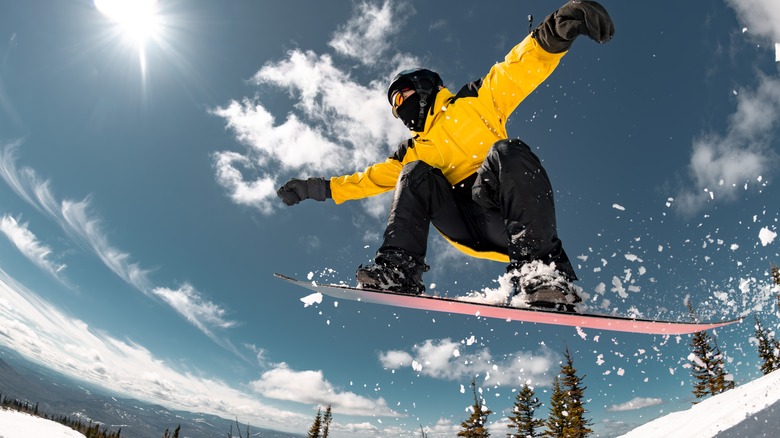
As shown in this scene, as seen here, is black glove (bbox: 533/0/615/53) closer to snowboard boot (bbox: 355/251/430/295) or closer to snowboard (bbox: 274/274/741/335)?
snowboard (bbox: 274/274/741/335)

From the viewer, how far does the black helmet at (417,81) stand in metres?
4.47

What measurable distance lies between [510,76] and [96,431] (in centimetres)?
11890

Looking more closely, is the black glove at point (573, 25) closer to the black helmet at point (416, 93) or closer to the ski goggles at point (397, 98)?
the black helmet at point (416, 93)

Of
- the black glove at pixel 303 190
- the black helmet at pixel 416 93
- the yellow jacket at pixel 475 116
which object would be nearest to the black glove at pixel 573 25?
the yellow jacket at pixel 475 116

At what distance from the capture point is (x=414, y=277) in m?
3.51

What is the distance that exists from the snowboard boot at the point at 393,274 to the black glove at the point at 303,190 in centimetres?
202

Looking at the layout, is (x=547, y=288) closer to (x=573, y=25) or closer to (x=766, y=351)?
(x=573, y=25)

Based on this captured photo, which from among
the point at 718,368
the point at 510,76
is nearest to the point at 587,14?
the point at 510,76

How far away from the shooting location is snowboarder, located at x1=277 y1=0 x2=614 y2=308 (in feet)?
9.45

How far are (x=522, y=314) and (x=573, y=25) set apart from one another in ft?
7.47

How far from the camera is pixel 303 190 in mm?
5301

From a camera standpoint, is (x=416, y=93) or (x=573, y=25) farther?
(x=416, y=93)

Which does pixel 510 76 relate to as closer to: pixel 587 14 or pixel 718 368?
pixel 587 14

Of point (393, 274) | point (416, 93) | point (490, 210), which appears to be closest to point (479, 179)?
point (490, 210)
